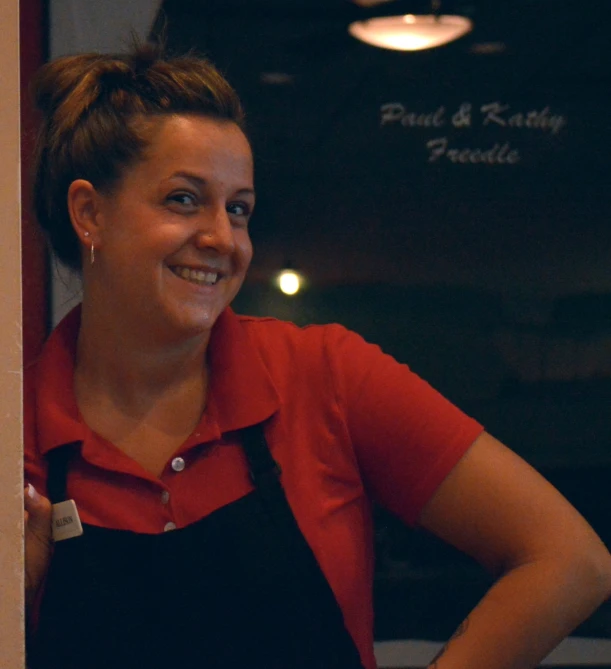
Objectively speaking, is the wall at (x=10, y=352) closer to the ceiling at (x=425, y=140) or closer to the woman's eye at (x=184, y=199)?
the woman's eye at (x=184, y=199)

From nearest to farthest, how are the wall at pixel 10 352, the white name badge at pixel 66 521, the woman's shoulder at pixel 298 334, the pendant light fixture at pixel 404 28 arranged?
1. the wall at pixel 10 352
2. the white name badge at pixel 66 521
3. the woman's shoulder at pixel 298 334
4. the pendant light fixture at pixel 404 28

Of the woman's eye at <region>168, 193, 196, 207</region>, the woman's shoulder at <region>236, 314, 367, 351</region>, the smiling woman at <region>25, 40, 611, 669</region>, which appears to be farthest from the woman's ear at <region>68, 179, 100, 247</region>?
the woman's shoulder at <region>236, 314, 367, 351</region>

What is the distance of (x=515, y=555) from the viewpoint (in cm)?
110

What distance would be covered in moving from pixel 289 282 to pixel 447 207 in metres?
0.28

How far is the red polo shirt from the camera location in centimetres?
110

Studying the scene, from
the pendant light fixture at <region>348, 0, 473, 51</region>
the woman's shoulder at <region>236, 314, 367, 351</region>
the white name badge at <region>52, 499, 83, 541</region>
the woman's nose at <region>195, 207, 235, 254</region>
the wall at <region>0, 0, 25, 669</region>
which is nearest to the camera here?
the wall at <region>0, 0, 25, 669</region>

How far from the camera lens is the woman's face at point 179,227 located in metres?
1.08

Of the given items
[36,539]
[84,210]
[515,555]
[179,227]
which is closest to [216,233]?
[179,227]

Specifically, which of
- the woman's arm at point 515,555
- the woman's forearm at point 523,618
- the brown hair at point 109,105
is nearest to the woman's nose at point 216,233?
the brown hair at point 109,105

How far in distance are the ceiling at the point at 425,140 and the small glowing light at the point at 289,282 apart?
22 millimetres

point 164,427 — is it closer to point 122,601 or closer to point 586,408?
point 122,601

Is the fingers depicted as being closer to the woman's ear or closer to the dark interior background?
the woman's ear

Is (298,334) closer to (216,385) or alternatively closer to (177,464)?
(216,385)

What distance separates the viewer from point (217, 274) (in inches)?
43.6
